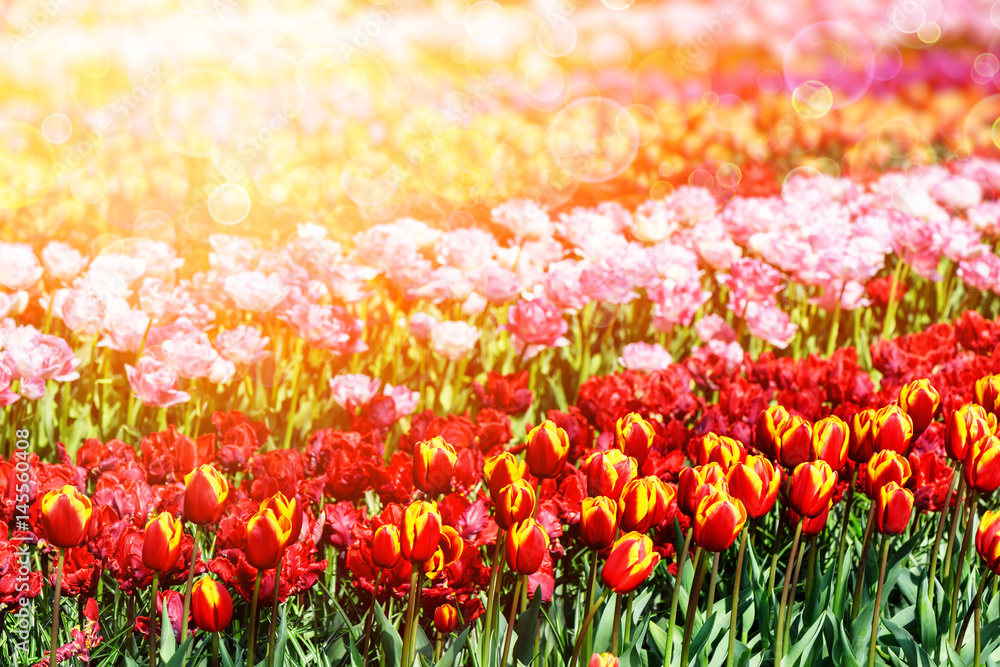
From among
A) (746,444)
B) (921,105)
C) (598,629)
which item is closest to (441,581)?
(598,629)

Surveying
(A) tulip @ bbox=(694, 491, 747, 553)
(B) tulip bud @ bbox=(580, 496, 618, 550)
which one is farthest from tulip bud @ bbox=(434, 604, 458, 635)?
(A) tulip @ bbox=(694, 491, 747, 553)

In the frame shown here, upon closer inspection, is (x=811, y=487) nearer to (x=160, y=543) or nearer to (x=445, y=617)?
(x=445, y=617)

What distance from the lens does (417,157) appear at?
4.85m

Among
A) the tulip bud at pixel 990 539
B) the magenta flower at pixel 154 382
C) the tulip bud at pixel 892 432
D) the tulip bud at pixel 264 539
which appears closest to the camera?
the tulip bud at pixel 264 539

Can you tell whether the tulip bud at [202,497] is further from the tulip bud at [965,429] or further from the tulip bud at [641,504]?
the tulip bud at [965,429]

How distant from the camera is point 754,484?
1.22m

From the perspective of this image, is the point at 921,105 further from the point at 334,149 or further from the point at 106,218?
the point at 106,218

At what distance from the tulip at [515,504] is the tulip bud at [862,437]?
59 centimetres

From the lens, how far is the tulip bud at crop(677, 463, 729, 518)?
1.17 metres

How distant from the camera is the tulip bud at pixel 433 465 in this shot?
134 cm

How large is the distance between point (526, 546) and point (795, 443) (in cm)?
49

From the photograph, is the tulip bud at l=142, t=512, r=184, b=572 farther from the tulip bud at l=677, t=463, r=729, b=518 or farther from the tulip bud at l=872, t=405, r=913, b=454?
the tulip bud at l=872, t=405, r=913, b=454

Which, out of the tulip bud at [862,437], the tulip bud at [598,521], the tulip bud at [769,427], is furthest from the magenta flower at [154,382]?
the tulip bud at [862,437]

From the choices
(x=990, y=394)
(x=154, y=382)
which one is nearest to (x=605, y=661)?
(x=990, y=394)
